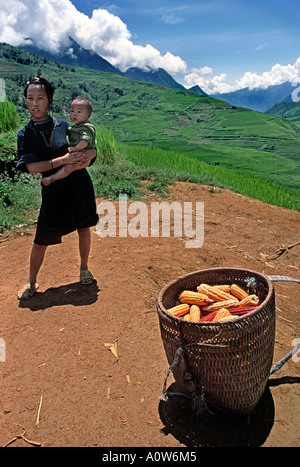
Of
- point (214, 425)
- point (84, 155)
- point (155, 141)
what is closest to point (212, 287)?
point (214, 425)

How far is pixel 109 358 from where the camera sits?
8.91ft

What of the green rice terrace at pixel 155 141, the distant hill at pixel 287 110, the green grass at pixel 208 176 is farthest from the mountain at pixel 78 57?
the green grass at pixel 208 176

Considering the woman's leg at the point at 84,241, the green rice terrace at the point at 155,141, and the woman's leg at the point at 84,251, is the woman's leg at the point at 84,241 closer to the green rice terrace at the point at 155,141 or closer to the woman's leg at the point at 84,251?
the woman's leg at the point at 84,251

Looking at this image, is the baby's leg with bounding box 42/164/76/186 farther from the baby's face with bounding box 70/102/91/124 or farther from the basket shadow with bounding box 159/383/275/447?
the basket shadow with bounding box 159/383/275/447

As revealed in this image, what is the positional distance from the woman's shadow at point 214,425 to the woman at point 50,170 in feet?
5.86

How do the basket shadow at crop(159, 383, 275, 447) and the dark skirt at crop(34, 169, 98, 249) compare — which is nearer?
the basket shadow at crop(159, 383, 275, 447)

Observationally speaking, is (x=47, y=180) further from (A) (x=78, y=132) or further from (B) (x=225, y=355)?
(B) (x=225, y=355)

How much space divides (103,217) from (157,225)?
3.14 feet

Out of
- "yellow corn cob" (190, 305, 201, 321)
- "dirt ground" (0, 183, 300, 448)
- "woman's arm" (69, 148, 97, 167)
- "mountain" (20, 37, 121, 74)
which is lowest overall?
"dirt ground" (0, 183, 300, 448)

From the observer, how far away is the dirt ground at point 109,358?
7.00 ft

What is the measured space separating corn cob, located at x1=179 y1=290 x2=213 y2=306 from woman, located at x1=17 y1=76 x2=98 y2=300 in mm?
1345

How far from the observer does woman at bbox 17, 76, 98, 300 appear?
10.1ft

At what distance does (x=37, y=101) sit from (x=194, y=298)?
6.75 ft

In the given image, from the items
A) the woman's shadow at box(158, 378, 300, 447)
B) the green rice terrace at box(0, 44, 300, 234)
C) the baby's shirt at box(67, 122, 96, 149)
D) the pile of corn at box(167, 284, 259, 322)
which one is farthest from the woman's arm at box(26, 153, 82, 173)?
the green rice terrace at box(0, 44, 300, 234)
